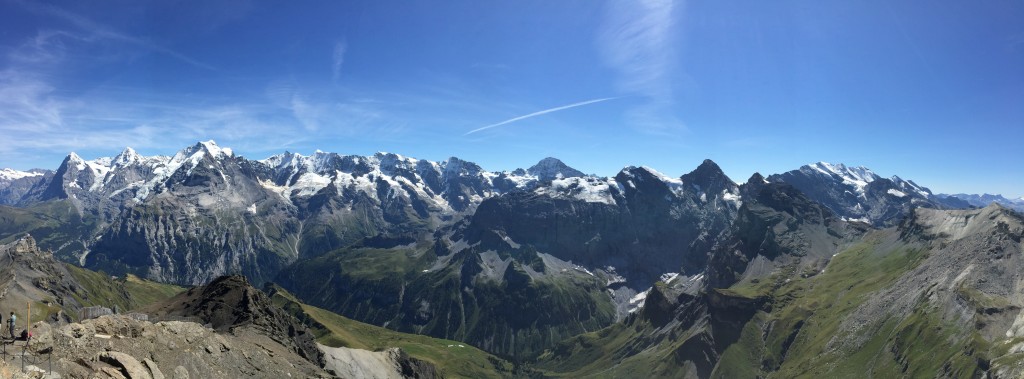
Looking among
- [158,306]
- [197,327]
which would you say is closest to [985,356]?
[197,327]

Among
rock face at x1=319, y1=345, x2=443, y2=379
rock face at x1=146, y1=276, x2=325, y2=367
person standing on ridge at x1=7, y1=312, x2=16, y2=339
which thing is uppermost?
person standing on ridge at x1=7, y1=312, x2=16, y2=339

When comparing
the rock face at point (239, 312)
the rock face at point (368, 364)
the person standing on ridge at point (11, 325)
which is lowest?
the rock face at point (368, 364)

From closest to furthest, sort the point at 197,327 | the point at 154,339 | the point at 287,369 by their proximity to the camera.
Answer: the point at 154,339 < the point at 197,327 < the point at 287,369

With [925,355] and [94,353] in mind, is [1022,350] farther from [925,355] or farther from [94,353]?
[94,353]

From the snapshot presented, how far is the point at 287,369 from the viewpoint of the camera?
10112 cm

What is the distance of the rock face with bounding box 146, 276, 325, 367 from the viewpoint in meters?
123

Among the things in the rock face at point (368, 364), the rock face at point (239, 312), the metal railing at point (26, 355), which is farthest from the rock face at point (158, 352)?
the rock face at point (368, 364)

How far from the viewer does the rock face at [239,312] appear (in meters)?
123

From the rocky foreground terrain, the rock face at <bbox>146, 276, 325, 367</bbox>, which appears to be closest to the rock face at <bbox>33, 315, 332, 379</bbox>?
the rocky foreground terrain

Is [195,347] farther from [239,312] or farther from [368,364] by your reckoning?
[368,364]

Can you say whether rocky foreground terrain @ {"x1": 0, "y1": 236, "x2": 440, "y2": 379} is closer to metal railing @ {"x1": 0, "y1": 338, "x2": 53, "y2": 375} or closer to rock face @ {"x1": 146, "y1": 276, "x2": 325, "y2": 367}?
metal railing @ {"x1": 0, "y1": 338, "x2": 53, "y2": 375}

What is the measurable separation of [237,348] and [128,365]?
42.6 m

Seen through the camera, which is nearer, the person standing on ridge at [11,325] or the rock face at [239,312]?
the person standing on ridge at [11,325]

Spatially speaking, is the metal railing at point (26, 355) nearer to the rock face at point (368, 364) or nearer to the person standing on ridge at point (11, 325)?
the person standing on ridge at point (11, 325)
